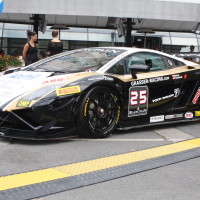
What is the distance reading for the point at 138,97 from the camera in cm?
527

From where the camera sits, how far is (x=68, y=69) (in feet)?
17.0

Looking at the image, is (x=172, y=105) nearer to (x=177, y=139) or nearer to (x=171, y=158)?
(x=177, y=139)

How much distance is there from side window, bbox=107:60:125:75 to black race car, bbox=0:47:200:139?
0.01 m

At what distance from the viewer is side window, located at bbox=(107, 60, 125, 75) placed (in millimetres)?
5179

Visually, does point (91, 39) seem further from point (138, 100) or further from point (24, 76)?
point (24, 76)

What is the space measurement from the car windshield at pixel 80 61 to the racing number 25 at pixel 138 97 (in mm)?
555

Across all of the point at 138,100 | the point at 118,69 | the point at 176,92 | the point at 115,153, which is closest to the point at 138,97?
the point at 138,100

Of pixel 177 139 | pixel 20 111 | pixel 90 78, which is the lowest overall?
pixel 177 139

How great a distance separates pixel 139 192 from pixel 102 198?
329mm

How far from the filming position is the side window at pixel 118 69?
17.0 ft

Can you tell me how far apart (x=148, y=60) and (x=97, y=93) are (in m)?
1.22

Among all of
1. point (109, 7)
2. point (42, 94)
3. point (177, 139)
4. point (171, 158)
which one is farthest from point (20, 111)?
point (109, 7)

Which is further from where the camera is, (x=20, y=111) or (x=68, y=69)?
(x=68, y=69)

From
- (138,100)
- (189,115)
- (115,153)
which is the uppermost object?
(138,100)
